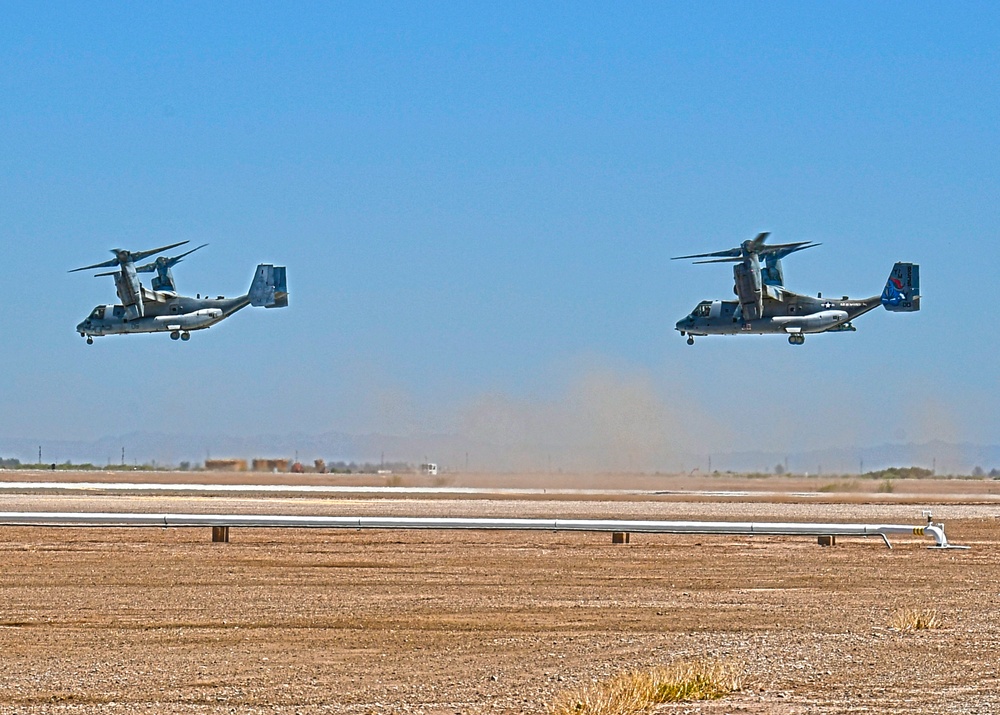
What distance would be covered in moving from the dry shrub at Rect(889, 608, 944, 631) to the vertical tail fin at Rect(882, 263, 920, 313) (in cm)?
4483

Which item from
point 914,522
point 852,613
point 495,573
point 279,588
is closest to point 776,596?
point 852,613

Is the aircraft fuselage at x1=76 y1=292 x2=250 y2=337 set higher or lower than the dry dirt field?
higher

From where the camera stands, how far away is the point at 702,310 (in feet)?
206

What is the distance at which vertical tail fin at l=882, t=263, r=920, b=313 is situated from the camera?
2426 inches

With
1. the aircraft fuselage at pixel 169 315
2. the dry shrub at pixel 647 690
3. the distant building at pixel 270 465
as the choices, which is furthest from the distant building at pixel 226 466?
the dry shrub at pixel 647 690

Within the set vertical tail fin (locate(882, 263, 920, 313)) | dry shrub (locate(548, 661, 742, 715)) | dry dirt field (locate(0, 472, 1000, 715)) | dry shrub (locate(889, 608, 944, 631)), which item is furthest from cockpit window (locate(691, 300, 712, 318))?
dry shrub (locate(548, 661, 742, 715))

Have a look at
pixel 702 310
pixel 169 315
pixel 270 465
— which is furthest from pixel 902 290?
pixel 270 465

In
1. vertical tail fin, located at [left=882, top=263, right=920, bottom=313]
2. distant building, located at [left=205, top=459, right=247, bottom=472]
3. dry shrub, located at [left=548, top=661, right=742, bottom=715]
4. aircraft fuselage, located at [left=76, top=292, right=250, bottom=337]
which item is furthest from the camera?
distant building, located at [left=205, top=459, right=247, bottom=472]

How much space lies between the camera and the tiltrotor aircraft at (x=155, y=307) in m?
64.4

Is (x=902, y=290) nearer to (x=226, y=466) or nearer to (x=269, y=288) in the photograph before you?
(x=269, y=288)

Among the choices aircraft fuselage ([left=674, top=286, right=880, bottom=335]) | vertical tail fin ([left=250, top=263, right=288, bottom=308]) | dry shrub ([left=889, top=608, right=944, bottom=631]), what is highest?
vertical tail fin ([left=250, top=263, right=288, bottom=308])

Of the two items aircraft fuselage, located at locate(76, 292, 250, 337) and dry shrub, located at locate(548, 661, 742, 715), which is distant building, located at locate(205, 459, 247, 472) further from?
dry shrub, located at locate(548, 661, 742, 715)

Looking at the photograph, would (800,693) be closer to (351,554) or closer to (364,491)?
(351,554)

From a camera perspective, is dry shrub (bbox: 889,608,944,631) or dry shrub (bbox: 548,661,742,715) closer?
dry shrub (bbox: 548,661,742,715)
